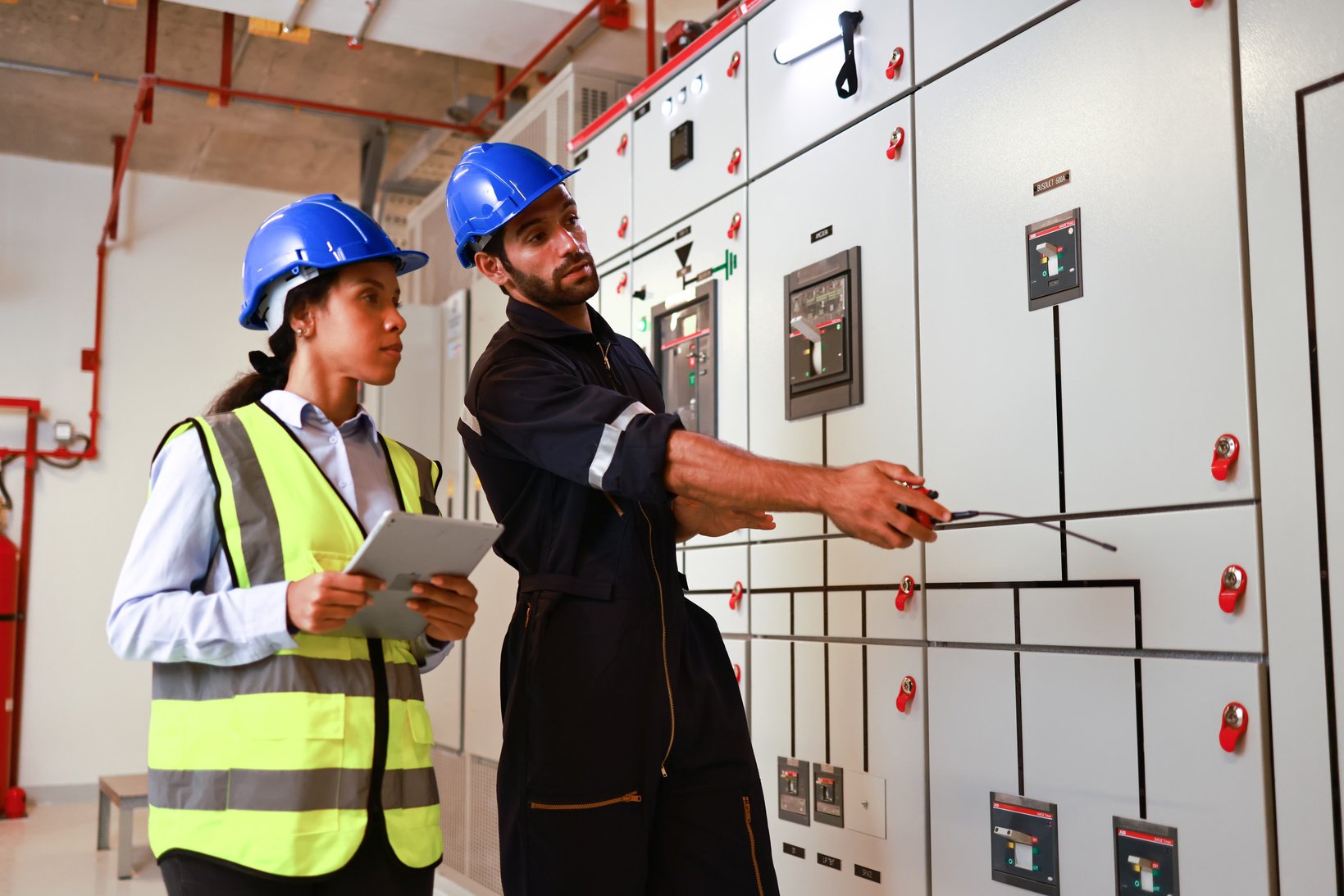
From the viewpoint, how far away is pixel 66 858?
638cm

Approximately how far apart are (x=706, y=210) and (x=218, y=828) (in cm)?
249

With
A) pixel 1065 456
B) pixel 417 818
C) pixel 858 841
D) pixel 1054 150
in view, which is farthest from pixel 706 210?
pixel 417 818

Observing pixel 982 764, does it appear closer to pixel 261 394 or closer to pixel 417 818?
pixel 417 818

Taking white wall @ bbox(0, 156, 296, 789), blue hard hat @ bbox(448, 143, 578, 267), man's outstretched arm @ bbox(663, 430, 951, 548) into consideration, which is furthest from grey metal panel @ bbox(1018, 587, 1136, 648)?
white wall @ bbox(0, 156, 296, 789)

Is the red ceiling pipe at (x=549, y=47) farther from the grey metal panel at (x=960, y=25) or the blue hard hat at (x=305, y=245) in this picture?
the blue hard hat at (x=305, y=245)

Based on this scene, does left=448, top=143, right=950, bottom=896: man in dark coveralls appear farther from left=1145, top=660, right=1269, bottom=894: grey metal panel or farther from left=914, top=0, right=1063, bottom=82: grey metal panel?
left=914, top=0, right=1063, bottom=82: grey metal panel

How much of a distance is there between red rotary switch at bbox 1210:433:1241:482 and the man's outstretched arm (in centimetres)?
53

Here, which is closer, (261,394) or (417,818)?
(417,818)

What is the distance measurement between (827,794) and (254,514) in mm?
1768

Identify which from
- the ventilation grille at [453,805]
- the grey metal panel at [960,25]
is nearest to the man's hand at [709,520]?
the grey metal panel at [960,25]

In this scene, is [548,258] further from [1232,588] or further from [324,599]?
[1232,588]

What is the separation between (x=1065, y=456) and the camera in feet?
7.30

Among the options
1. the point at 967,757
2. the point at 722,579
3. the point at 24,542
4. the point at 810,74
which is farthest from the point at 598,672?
the point at 24,542

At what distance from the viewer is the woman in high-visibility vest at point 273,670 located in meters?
1.54
